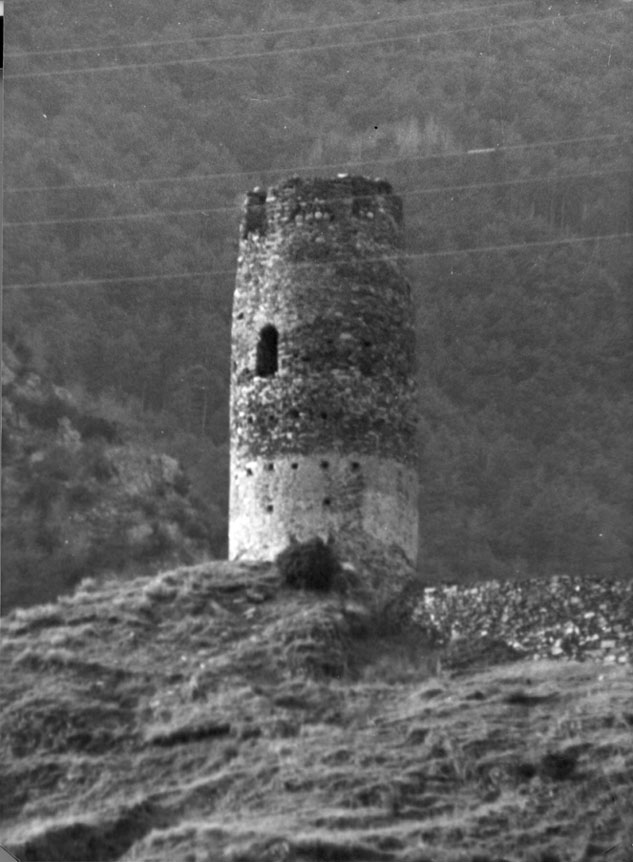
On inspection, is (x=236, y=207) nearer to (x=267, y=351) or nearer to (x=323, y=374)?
(x=267, y=351)

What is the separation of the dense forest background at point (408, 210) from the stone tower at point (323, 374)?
15.3ft

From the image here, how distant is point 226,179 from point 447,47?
5.49m

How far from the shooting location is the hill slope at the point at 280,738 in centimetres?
2283

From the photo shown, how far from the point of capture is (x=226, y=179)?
4266 cm

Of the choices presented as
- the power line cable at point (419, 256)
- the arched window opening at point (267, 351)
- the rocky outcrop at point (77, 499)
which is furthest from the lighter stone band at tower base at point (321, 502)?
the rocky outcrop at point (77, 499)

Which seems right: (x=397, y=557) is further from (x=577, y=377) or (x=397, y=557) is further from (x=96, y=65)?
(x=96, y=65)

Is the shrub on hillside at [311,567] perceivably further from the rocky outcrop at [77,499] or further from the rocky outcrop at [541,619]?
the rocky outcrop at [77,499]

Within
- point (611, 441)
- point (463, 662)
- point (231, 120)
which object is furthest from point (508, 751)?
point (231, 120)


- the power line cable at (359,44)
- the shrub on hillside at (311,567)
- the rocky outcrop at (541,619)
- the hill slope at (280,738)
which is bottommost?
the hill slope at (280,738)

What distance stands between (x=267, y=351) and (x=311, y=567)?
290 cm

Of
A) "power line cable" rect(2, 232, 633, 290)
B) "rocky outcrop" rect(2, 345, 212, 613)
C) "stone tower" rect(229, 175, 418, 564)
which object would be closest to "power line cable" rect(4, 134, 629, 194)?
"power line cable" rect(2, 232, 633, 290)

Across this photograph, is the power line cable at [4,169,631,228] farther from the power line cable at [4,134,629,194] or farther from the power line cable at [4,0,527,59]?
the power line cable at [4,0,527,59]

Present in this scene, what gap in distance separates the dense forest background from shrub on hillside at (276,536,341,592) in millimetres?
5155

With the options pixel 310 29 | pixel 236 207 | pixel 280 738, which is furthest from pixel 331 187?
pixel 236 207
